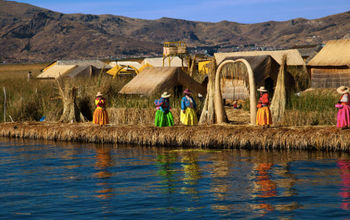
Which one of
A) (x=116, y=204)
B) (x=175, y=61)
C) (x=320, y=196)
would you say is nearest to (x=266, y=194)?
(x=320, y=196)

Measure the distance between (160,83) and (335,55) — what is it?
835 centimetres

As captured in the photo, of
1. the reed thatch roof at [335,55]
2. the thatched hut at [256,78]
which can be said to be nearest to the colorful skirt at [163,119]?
the thatched hut at [256,78]

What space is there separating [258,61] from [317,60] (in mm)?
4082

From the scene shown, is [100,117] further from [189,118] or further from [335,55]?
[335,55]

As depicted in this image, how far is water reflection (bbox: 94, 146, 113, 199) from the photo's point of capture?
10405mm

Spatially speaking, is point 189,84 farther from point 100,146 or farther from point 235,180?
point 235,180

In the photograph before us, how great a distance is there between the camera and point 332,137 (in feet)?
43.1

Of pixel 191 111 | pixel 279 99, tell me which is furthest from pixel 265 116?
pixel 191 111

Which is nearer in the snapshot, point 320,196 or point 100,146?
point 320,196

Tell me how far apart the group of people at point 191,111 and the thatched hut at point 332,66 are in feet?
30.9

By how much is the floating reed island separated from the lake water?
314mm

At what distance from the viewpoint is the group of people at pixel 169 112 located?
15859 millimetres

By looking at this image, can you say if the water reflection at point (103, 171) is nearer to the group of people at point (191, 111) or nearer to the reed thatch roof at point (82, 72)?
the group of people at point (191, 111)

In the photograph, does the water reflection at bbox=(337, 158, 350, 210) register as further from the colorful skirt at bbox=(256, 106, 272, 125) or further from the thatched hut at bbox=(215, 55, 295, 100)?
the thatched hut at bbox=(215, 55, 295, 100)
